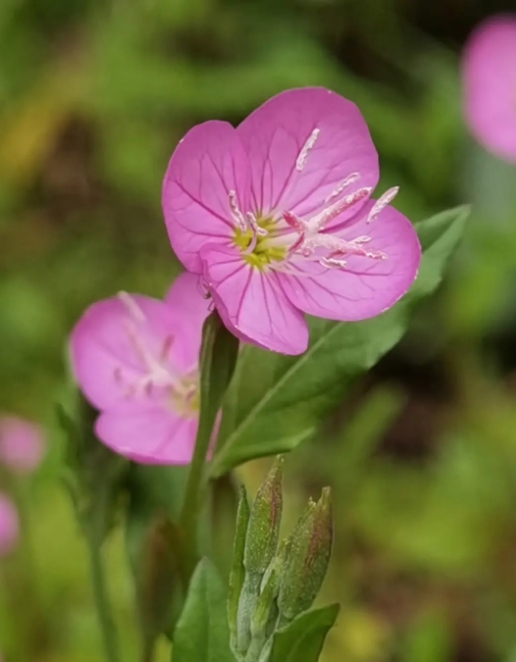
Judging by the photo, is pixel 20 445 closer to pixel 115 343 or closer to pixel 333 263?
pixel 115 343

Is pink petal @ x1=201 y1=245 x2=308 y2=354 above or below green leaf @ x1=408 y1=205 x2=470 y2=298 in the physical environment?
below

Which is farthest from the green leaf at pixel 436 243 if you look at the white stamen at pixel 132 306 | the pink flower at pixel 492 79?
the pink flower at pixel 492 79

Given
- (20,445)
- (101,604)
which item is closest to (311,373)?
(101,604)

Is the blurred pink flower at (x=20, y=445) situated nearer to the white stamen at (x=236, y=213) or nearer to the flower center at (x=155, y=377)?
the flower center at (x=155, y=377)

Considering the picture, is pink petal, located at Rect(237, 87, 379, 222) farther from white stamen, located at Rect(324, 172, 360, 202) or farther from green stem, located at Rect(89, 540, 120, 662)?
green stem, located at Rect(89, 540, 120, 662)

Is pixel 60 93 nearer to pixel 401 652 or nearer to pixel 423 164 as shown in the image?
pixel 423 164

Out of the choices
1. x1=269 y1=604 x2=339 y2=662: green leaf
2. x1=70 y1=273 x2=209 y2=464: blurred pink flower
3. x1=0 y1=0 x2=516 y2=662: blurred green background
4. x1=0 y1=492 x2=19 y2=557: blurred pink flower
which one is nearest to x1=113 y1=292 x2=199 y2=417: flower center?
x1=70 y1=273 x2=209 y2=464: blurred pink flower
